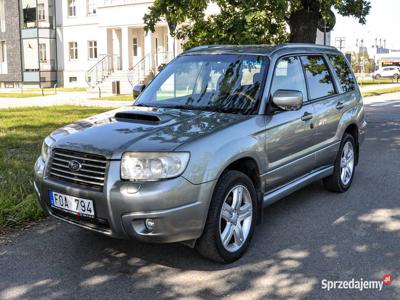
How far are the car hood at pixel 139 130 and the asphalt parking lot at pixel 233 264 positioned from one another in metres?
1.01

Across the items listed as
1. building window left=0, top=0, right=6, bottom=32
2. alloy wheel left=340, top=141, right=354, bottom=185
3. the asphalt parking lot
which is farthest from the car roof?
building window left=0, top=0, right=6, bottom=32

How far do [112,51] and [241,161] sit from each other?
32.8 metres

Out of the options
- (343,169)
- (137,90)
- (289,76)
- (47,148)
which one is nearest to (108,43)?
(137,90)

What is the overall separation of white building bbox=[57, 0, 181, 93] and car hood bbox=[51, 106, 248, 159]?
26145 millimetres

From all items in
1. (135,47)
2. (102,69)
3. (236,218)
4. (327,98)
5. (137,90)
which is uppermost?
(135,47)

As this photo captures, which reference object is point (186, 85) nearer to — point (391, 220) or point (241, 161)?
point (241, 161)

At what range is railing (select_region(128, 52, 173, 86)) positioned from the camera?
3098 centimetres

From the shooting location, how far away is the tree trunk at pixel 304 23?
1131 cm

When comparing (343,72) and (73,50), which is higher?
(73,50)

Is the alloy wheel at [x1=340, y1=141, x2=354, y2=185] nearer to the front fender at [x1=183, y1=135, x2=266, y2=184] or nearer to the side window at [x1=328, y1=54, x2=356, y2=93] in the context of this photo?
the side window at [x1=328, y1=54, x2=356, y2=93]

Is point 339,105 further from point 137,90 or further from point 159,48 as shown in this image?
point 159,48

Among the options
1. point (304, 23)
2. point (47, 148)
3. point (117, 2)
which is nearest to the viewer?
point (47, 148)

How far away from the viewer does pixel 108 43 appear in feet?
116

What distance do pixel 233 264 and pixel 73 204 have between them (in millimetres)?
1414
